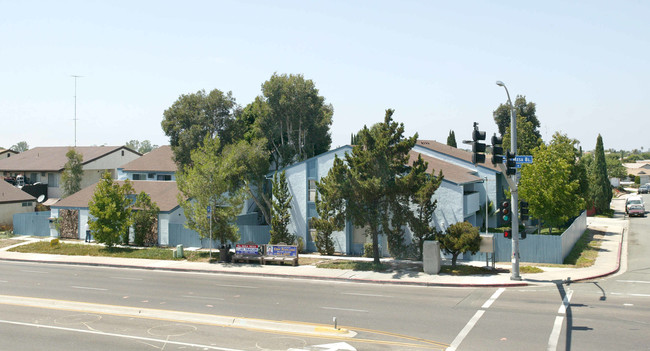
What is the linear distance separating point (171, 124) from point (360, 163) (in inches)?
1000

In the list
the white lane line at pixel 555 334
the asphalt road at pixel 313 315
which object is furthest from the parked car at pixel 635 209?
the white lane line at pixel 555 334

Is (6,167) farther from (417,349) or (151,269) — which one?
(417,349)

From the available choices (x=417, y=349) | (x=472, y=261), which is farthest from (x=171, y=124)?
(x=417, y=349)

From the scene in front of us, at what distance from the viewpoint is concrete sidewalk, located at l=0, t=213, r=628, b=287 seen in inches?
934

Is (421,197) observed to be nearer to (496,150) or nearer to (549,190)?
(496,150)

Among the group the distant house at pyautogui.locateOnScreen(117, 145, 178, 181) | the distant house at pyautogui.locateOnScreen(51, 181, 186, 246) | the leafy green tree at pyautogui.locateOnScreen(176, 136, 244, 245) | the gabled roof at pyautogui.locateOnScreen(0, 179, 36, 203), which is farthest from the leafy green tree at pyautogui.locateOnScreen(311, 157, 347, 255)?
the gabled roof at pyautogui.locateOnScreen(0, 179, 36, 203)

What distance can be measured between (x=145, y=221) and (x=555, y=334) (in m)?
29.9

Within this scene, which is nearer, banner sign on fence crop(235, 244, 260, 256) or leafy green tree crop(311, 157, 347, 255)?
leafy green tree crop(311, 157, 347, 255)

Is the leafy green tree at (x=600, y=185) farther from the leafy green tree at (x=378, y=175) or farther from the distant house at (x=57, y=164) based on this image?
the distant house at (x=57, y=164)

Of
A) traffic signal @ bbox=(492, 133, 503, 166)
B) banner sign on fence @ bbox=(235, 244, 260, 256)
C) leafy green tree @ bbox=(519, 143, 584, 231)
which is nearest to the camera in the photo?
traffic signal @ bbox=(492, 133, 503, 166)

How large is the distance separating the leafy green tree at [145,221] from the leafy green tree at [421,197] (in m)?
19.2

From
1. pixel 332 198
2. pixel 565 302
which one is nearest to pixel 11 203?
pixel 332 198

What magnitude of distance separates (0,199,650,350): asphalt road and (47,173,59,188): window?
116ft

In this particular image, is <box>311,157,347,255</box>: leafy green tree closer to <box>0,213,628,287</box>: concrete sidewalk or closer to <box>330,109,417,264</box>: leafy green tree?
<box>330,109,417,264</box>: leafy green tree
